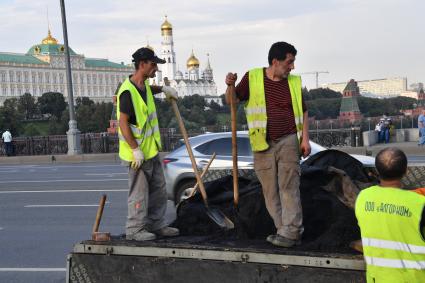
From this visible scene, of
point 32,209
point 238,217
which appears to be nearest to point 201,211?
point 238,217

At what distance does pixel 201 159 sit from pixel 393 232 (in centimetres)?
813

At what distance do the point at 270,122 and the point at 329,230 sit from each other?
0.97m

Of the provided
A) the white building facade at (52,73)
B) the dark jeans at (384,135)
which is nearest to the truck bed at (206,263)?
the dark jeans at (384,135)

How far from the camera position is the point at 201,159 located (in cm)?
1135

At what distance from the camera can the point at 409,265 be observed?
3271mm

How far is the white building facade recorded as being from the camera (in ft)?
536

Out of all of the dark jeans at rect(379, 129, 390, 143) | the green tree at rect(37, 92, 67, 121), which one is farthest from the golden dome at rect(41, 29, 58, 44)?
the dark jeans at rect(379, 129, 390, 143)

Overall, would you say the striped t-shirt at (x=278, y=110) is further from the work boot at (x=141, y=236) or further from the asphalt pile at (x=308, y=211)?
the work boot at (x=141, y=236)

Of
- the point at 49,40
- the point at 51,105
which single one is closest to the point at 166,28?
the point at 49,40

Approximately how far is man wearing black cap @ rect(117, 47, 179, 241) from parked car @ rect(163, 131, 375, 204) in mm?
5359

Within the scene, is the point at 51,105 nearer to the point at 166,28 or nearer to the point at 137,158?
the point at 166,28

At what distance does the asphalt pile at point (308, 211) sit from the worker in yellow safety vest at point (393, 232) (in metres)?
0.83

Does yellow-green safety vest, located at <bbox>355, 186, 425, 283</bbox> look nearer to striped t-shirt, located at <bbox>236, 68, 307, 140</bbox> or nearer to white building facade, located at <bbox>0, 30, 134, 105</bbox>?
striped t-shirt, located at <bbox>236, 68, 307, 140</bbox>

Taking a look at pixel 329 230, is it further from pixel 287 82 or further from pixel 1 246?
pixel 1 246
